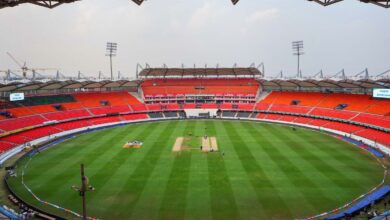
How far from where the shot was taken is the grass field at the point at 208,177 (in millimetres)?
27922

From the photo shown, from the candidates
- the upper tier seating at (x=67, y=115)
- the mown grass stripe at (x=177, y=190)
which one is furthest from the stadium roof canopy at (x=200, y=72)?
the mown grass stripe at (x=177, y=190)

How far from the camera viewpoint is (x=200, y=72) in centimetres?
10219

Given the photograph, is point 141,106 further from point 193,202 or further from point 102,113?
point 193,202

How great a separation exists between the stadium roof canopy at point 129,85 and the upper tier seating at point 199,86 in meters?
3.80

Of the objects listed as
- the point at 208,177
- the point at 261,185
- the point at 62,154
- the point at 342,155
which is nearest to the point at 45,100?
the point at 62,154

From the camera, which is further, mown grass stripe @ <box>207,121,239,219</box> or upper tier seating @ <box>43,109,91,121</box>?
upper tier seating @ <box>43,109,91,121</box>

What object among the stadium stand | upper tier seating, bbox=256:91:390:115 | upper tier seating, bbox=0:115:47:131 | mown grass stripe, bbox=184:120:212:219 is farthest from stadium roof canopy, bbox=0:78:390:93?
mown grass stripe, bbox=184:120:212:219

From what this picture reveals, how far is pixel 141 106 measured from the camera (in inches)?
3479

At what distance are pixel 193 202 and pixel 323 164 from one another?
64.6 feet

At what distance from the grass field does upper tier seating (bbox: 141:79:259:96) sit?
41.1 m

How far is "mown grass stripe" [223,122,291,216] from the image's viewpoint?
27.6 m

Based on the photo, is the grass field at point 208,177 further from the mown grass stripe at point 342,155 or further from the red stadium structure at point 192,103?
the red stadium structure at point 192,103

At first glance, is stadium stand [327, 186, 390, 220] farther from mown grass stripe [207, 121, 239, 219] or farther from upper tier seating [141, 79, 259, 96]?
upper tier seating [141, 79, 259, 96]

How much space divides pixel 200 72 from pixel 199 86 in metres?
5.35
